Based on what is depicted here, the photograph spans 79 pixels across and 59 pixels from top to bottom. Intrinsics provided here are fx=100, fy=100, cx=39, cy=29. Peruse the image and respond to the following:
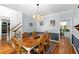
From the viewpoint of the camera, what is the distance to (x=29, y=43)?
2096 millimetres

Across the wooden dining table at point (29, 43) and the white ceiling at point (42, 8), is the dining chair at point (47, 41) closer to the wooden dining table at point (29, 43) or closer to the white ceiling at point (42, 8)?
the wooden dining table at point (29, 43)

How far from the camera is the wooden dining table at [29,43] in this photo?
2.03 metres

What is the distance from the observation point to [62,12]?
193 centimetres

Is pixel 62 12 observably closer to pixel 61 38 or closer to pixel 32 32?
pixel 61 38

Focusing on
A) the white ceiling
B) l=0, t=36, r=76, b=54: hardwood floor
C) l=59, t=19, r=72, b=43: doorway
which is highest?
the white ceiling

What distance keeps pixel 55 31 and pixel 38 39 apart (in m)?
0.42

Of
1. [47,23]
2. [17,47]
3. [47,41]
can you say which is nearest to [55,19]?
[47,23]

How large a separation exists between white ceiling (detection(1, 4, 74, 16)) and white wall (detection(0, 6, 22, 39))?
0.30 feet

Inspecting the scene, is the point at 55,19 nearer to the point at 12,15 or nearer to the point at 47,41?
the point at 47,41

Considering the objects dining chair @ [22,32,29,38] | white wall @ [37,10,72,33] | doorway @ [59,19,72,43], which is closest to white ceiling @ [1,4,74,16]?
white wall @ [37,10,72,33]

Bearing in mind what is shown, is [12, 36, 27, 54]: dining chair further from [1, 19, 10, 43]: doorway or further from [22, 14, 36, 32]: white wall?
[22, 14, 36, 32]: white wall

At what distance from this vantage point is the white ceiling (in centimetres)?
173
